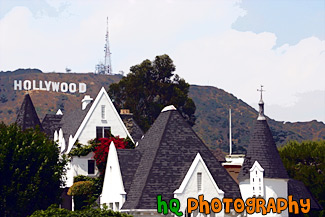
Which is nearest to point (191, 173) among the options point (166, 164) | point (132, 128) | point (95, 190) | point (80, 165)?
point (166, 164)

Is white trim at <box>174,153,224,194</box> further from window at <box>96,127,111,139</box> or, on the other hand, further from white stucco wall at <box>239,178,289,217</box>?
window at <box>96,127,111,139</box>

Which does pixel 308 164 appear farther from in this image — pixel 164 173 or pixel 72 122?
pixel 164 173

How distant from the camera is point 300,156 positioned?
3440 inches

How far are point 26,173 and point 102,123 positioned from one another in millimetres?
14192

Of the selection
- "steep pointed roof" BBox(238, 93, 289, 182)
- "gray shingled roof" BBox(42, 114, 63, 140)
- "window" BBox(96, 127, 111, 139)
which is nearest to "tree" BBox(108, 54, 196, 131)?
"gray shingled roof" BBox(42, 114, 63, 140)

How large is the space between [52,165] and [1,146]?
16.3ft

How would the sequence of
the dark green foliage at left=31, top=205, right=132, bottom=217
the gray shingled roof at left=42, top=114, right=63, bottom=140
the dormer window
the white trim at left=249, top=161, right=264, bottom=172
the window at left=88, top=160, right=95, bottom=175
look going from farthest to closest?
the gray shingled roof at left=42, top=114, right=63, bottom=140 → the window at left=88, top=160, right=95, bottom=175 → the white trim at left=249, top=161, right=264, bottom=172 → the dormer window → the dark green foliage at left=31, top=205, right=132, bottom=217

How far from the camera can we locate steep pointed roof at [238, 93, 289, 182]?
2482 inches

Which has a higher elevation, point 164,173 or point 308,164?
point 308,164

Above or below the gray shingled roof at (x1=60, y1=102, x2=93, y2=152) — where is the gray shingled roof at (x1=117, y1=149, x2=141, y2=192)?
below

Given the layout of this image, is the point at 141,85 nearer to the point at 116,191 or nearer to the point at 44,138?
the point at 44,138

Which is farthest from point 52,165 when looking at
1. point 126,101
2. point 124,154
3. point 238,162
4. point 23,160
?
point 126,101

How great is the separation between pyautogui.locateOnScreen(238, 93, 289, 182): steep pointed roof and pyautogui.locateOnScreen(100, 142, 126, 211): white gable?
42.9ft

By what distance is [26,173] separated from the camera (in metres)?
60.4
